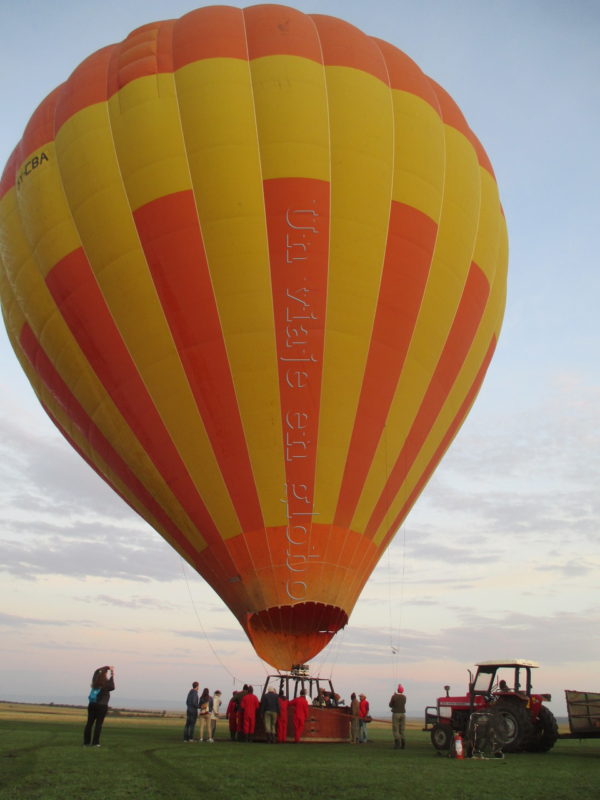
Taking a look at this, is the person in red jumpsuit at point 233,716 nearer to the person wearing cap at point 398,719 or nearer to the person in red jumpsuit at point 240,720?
the person in red jumpsuit at point 240,720

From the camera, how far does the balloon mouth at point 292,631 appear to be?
1269 cm

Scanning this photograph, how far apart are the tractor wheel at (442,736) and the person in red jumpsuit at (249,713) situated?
2756mm

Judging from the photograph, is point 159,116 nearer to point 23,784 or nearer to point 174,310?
point 174,310

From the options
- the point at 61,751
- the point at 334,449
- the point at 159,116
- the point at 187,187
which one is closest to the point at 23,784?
the point at 61,751

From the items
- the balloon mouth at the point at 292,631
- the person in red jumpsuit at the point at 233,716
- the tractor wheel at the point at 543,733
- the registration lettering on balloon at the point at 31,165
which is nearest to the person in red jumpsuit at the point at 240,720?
the person in red jumpsuit at the point at 233,716

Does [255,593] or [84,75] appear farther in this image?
[84,75]

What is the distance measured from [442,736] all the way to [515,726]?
1.20 m

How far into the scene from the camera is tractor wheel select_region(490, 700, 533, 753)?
36.8 feet

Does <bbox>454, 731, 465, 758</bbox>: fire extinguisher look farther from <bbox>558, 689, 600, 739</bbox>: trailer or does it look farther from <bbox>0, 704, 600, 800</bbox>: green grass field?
<bbox>558, 689, 600, 739</bbox>: trailer

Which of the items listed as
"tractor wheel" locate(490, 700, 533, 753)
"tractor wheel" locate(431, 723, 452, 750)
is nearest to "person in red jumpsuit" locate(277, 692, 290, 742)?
"tractor wheel" locate(431, 723, 452, 750)

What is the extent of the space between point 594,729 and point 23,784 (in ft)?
26.7

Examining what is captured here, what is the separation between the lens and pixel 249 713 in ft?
40.4

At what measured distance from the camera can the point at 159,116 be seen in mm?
12852

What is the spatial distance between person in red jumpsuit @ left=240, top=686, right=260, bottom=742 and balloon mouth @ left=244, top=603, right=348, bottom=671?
669 mm
